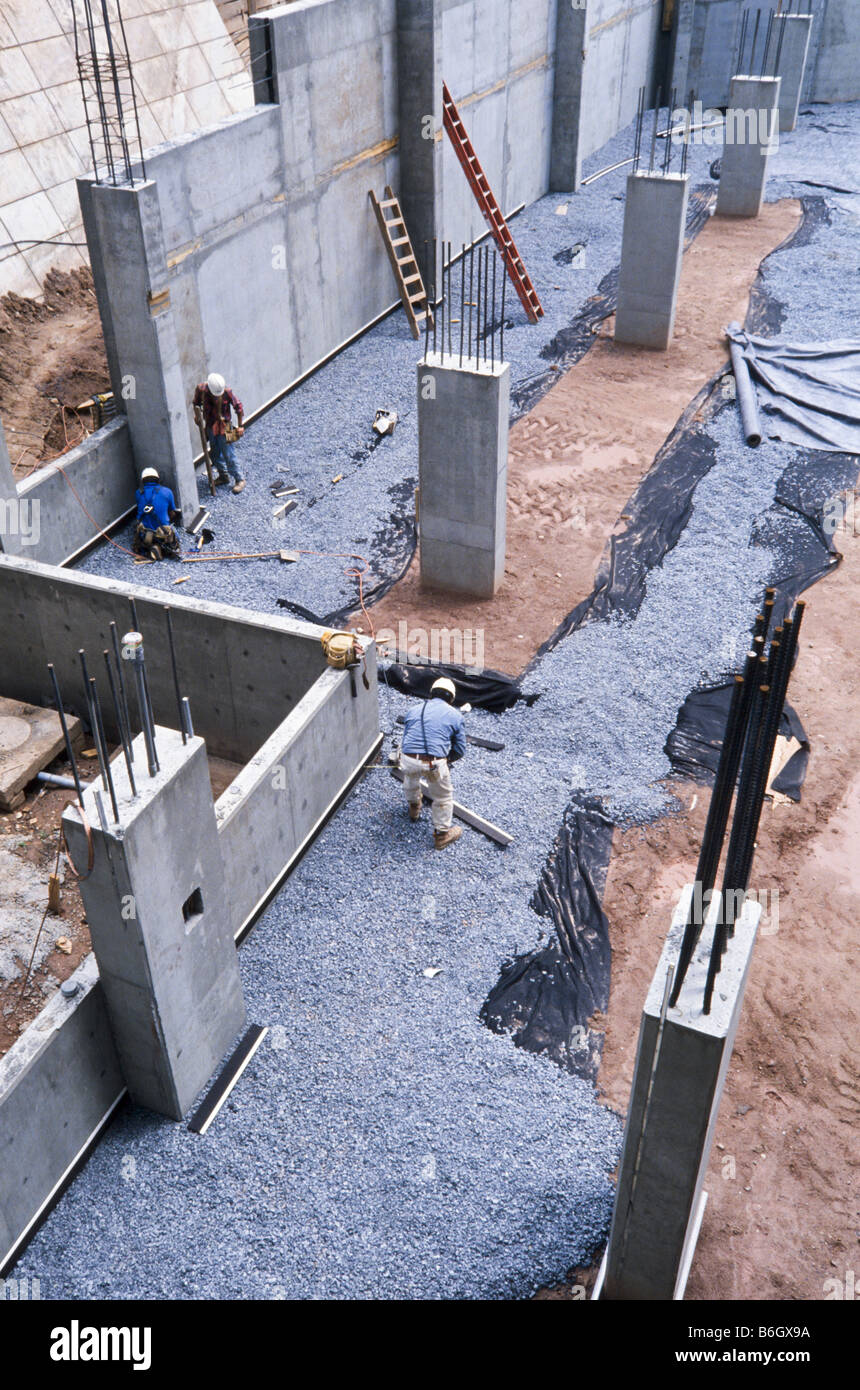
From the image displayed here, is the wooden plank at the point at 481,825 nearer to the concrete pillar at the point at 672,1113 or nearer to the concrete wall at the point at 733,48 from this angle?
the concrete pillar at the point at 672,1113

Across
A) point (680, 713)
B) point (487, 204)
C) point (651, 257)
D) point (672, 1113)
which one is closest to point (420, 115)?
point (487, 204)

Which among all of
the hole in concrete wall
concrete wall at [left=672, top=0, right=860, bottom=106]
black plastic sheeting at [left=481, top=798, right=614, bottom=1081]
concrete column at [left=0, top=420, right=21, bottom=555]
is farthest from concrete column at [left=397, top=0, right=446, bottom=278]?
concrete wall at [left=672, top=0, right=860, bottom=106]

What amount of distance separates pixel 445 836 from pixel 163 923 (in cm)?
325

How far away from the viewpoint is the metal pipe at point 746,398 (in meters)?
15.9

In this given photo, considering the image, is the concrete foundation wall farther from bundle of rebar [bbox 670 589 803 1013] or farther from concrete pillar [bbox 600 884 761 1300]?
bundle of rebar [bbox 670 589 803 1013]

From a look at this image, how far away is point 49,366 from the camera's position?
15438mm

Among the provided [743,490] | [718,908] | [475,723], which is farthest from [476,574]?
[718,908]

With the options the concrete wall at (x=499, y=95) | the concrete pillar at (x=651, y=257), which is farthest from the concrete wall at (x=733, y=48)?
the concrete pillar at (x=651, y=257)

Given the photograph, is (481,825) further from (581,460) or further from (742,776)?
(581,460)

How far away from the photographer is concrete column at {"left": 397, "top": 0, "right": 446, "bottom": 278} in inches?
689

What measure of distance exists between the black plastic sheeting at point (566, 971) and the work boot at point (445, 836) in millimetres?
815

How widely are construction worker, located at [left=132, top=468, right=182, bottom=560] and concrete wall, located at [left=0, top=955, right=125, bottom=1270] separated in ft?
22.8

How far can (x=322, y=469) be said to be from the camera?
15125mm

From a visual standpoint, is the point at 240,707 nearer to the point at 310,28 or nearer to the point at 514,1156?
the point at 514,1156
